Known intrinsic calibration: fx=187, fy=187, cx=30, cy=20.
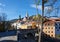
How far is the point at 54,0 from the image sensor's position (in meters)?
12.7

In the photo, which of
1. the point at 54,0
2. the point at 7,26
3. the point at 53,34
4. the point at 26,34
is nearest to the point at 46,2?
the point at 54,0

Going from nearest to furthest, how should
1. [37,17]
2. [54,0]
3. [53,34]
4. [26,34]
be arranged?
[54,0] < [37,17] < [26,34] < [53,34]

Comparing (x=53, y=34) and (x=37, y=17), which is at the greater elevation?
(x=37, y=17)

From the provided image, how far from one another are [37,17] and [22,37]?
25.8ft

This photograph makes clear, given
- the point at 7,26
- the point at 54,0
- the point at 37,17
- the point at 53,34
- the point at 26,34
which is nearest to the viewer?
the point at 54,0

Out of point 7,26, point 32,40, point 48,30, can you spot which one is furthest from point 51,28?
point 32,40

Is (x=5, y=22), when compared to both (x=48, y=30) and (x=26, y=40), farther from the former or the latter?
(x=26, y=40)

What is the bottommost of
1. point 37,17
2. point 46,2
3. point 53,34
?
point 53,34

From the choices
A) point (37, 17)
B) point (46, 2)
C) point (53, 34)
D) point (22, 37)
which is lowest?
point (53, 34)

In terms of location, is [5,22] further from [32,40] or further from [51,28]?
[32,40]

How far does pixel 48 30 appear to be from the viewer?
48062 millimetres

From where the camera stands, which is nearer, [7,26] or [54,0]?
[54,0]

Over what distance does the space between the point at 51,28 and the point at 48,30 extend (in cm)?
93

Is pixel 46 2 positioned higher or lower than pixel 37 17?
higher
